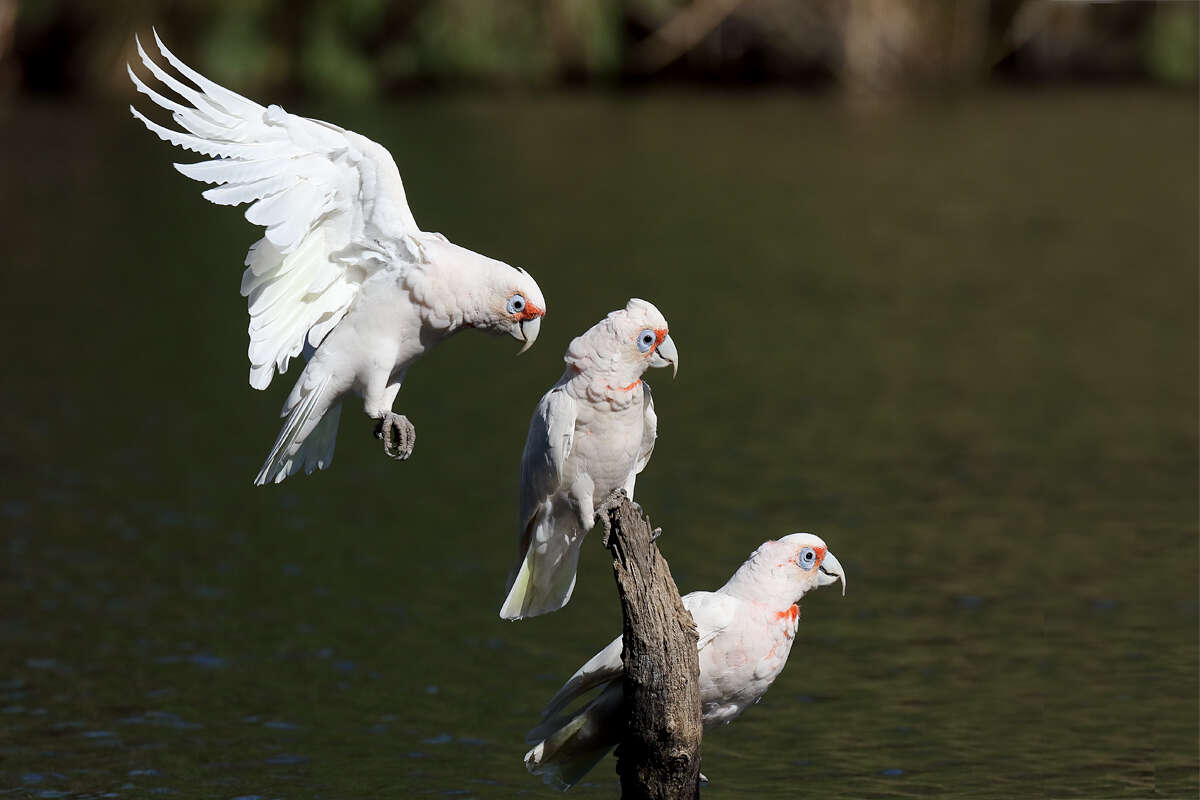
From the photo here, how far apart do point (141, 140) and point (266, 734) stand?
32.4 meters

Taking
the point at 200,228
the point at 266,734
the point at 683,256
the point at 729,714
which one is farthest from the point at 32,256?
the point at 729,714

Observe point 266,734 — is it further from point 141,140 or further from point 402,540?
point 141,140

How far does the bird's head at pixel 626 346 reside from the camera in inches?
359

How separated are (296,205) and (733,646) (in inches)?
136

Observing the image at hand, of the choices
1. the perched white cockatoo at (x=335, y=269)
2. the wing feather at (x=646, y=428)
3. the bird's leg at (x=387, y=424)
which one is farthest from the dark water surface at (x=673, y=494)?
the perched white cockatoo at (x=335, y=269)

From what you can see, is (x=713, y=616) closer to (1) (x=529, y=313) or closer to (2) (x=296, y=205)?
(1) (x=529, y=313)

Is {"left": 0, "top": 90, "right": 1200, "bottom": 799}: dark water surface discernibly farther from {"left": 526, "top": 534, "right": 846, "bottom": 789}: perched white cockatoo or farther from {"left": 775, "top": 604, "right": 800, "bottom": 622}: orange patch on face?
{"left": 775, "top": 604, "right": 800, "bottom": 622}: orange patch on face

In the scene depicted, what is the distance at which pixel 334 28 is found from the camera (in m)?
46.5

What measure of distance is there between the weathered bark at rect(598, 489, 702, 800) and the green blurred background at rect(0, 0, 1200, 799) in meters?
2.96

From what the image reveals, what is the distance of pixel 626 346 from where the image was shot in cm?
914

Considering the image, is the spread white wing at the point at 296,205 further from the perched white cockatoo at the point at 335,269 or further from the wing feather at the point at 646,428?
the wing feather at the point at 646,428

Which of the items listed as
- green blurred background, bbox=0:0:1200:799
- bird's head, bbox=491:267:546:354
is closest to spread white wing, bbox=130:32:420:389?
bird's head, bbox=491:267:546:354

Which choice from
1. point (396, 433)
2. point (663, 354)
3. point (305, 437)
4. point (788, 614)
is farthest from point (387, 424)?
point (788, 614)

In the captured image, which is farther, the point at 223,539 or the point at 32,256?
the point at 32,256
